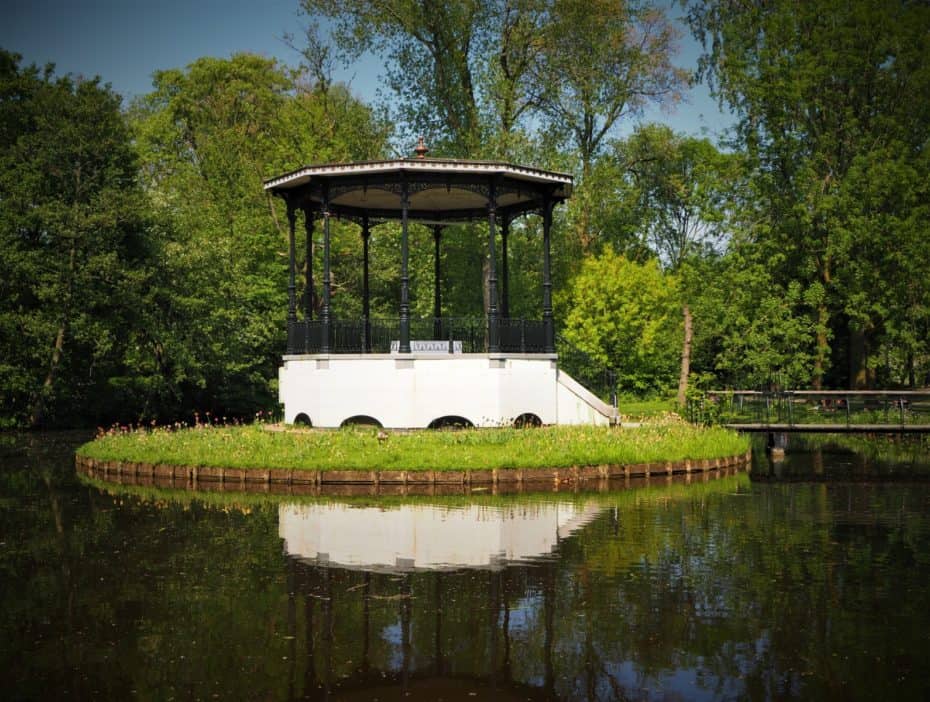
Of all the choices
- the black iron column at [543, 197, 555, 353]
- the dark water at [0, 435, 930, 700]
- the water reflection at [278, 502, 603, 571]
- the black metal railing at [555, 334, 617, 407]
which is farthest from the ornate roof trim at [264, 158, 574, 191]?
the black metal railing at [555, 334, 617, 407]

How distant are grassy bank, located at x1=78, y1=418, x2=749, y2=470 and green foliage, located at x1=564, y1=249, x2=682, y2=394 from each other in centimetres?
1896

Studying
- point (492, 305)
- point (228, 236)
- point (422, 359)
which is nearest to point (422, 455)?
point (422, 359)

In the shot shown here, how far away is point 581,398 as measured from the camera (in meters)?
29.4

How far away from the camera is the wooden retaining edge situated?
21.0 m

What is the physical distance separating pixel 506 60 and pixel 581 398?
23404 millimetres

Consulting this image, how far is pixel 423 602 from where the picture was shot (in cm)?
1113

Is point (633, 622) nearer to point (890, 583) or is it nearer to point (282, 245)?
point (890, 583)

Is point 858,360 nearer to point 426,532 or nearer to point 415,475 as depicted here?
point 415,475

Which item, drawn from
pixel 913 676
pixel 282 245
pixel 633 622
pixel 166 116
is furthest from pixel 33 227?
pixel 913 676

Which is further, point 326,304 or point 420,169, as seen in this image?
point 326,304

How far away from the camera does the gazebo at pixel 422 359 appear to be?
27156mm

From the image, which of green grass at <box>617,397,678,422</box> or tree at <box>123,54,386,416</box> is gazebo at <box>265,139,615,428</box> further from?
tree at <box>123,54,386,416</box>

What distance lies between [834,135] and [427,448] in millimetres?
25636

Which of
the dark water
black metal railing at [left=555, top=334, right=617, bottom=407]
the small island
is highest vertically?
black metal railing at [left=555, top=334, right=617, bottom=407]
